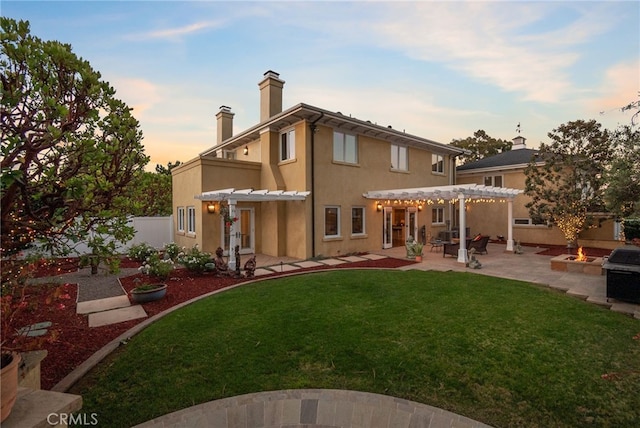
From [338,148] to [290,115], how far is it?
112 inches

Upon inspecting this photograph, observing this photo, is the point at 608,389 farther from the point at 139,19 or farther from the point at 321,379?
the point at 139,19

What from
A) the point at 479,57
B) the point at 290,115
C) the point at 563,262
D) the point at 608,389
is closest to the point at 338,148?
the point at 290,115

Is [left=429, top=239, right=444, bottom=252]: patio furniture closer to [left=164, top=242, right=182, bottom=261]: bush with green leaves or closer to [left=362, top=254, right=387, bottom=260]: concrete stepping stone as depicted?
[left=362, top=254, right=387, bottom=260]: concrete stepping stone

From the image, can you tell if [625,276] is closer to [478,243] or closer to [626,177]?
[626,177]

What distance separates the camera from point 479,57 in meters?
10.9

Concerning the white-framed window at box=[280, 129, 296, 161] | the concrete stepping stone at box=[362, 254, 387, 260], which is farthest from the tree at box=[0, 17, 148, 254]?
the concrete stepping stone at box=[362, 254, 387, 260]

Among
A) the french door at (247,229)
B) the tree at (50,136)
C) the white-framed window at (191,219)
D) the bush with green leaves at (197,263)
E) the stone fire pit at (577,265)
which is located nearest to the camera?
the tree at (50,136)

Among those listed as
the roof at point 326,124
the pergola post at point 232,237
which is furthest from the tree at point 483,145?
the pergola post at point 232,237

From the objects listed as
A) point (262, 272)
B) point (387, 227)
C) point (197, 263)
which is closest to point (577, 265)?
point (387, 227)

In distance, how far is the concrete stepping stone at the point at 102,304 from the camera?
261 inches

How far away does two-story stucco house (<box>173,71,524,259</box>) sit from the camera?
42.1ft

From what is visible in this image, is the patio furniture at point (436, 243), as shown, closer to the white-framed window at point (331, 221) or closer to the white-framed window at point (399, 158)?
the white-framed window at point (399, 158)

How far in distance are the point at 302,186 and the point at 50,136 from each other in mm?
10353

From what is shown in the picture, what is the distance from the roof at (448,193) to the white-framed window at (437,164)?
563 centimetres
